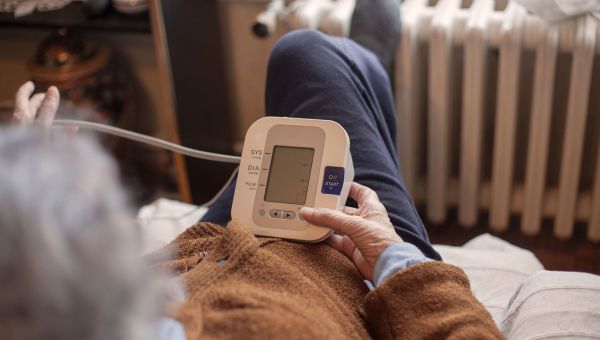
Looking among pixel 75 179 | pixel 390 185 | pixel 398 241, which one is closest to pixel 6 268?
pixel 75 179

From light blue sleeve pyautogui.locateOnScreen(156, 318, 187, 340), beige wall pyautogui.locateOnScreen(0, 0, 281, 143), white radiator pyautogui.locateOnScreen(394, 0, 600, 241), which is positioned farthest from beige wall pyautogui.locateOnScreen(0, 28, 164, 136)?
light blue sleeve pyautogui.locateOnScreen(156, 318, 187, 340)

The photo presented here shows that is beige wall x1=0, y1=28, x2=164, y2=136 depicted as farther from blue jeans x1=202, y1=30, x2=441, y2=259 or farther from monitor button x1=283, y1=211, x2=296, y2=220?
monitor button x1=283, y1=211, x2=296, y2=220

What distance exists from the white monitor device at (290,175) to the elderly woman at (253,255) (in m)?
0.02

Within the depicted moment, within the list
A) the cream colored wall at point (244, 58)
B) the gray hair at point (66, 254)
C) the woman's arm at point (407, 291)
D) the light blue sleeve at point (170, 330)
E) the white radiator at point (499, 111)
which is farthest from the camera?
the cream colored wall at point (244, 58)

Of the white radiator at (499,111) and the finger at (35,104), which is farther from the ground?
the finger at (35,104)

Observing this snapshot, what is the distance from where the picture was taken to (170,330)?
1.89 feet

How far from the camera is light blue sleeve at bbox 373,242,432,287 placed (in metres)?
0.74

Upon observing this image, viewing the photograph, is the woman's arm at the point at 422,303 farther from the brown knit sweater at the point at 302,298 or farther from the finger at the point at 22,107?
the finger at the point at 22,107

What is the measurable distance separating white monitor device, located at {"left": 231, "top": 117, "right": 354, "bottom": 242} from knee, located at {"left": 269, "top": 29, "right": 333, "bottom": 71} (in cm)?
24

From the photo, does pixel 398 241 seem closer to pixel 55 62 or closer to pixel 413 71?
pixel 413 71

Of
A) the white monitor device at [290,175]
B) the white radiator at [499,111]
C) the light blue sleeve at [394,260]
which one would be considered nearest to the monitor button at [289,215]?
the white monitor device at [290,175]

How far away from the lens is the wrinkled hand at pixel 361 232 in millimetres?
772

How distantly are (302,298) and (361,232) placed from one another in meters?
0.14

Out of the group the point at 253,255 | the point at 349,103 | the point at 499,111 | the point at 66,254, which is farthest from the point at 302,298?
the point at 499,111
